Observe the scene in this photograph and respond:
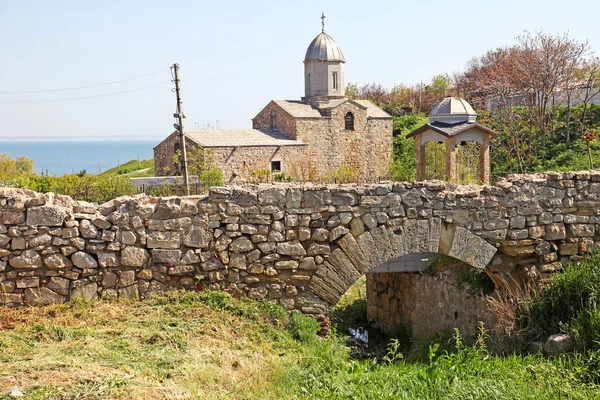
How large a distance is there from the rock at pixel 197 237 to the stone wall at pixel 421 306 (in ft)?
13.8

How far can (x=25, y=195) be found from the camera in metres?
7.14

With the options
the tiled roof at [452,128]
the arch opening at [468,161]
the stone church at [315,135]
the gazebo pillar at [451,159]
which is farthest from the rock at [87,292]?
the stone church at [315,135]

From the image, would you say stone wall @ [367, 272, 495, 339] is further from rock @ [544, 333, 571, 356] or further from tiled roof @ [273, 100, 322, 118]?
tiled roof @ [273, 100, 322, 118]

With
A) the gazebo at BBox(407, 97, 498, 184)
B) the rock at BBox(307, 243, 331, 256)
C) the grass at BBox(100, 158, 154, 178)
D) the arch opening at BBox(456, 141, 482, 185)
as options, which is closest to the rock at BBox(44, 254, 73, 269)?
the rock at BBox(307, 243, 331, 256)

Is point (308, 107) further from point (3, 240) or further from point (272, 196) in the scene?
point (3, 240)

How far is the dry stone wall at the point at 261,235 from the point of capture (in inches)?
281

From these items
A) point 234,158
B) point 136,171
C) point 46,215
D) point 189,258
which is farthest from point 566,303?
point 136,171

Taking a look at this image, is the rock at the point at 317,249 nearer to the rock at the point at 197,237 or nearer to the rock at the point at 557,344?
the rock at the point at 197,237

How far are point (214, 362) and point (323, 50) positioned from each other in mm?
32638

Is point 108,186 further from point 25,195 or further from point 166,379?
point 166,379

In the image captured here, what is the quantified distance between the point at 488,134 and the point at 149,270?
13115 mm

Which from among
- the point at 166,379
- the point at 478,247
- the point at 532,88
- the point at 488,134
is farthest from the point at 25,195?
the point at 532,88

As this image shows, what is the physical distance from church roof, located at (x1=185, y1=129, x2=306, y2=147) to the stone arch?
74.0 feet

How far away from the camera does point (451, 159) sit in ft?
61.8
